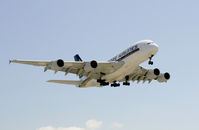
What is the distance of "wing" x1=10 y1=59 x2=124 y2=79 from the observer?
43438mm

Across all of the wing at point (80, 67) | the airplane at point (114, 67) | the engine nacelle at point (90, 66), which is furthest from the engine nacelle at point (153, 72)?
the engine nacelle at point (90, 66)

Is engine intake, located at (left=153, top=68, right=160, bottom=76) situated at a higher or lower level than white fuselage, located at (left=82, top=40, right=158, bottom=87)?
lower

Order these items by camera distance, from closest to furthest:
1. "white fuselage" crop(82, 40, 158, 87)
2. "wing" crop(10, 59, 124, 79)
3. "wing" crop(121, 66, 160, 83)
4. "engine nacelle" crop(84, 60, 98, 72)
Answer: "wing" crop(10, 59, 124, 79) → "white fuselage" crop(82, 40, 158, 87) → "engine nacelle" crop(84, 60, 98, 72) → "wing" crop(121, 66, 160, 83)

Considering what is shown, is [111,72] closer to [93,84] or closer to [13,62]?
[93,84]

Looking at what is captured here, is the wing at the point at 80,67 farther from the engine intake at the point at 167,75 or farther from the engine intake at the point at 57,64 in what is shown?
the engine intake at the point at 167,75

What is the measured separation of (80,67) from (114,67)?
4338 mm

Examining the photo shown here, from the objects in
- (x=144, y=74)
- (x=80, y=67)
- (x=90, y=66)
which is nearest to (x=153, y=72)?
(x=144, y=74)

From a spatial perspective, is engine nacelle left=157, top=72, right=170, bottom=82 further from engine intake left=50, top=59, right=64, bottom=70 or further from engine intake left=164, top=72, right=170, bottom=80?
engine intake left=50, top=59, right=64, bottom=70

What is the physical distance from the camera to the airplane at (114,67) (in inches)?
1720

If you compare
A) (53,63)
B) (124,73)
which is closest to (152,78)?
(124,73)

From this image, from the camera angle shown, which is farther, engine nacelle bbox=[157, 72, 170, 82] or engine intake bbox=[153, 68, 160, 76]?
engine nacelle bbox=[157, 72, 170, 82]

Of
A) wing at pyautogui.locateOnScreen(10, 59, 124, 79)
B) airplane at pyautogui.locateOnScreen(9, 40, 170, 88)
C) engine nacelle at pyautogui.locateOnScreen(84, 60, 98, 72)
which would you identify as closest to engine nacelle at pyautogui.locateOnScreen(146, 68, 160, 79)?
airplane at pyautogui.locateOnScreen(9, 40, 170, 88)

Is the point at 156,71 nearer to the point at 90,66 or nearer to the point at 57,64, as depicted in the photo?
the point at 90,66

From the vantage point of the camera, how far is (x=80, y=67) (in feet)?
151
